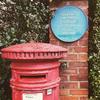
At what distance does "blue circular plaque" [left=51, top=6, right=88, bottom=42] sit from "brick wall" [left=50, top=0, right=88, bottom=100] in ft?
0.27

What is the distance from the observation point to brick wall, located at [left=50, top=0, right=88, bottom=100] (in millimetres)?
4496

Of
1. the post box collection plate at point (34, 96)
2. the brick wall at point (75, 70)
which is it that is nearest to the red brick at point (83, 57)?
the brick wall at point (75, 70)

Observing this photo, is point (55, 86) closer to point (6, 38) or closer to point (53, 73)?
point (53, 73)

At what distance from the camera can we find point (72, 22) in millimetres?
4430

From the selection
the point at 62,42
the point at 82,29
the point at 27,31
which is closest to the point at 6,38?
the point at 27,31

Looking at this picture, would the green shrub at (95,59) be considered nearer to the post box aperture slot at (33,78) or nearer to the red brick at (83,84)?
the red brick at (83,84)

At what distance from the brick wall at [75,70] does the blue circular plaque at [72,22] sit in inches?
3.3

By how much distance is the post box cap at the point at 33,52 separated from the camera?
11.5ft

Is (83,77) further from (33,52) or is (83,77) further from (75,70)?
(33,52)

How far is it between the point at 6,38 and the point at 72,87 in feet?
4.01

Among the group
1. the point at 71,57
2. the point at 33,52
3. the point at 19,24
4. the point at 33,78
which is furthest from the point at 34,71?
the point at 19,24

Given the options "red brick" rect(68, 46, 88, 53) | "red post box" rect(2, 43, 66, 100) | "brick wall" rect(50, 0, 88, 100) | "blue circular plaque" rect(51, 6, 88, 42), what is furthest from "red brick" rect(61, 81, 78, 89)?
"red post box" rect(2, 43, 66, 100)

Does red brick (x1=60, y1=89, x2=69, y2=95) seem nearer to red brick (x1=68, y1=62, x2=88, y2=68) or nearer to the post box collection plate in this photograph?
red brick (x1=68, y1=62, x2=88, y2=68)

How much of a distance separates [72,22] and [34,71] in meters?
1.19
